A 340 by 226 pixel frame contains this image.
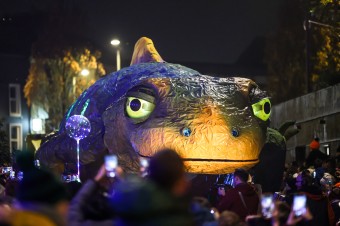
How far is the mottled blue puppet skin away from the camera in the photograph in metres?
13.0

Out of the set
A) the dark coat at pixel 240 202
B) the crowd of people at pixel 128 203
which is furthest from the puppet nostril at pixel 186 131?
the crowd of people at pixel 128 203

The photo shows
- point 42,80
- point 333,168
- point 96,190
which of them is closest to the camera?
point 96,190

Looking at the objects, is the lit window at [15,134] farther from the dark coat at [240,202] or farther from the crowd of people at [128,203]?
the crowd of people at [128,203]

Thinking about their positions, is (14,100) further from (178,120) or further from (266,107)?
(178,120)

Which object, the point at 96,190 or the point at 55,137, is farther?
the point at 55,137

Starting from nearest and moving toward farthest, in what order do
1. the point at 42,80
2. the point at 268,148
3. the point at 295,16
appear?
the point at 268,148 → the point at 42,80 → the point at 295,16

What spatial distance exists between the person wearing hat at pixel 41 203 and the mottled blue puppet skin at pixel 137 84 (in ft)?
24.2

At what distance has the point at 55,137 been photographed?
16031 mm

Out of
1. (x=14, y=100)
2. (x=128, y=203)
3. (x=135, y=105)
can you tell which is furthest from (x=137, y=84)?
(x=14, y=100)

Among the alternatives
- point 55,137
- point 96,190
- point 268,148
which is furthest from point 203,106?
point 96,190

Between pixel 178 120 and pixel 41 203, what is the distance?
759 centimetres

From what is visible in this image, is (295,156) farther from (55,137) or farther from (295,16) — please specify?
(295,16)

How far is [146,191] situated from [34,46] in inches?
1575

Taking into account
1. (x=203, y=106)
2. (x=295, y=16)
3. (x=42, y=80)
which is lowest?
(x=203, y=106)
